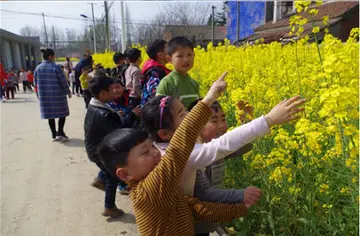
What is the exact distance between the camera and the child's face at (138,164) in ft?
4.48

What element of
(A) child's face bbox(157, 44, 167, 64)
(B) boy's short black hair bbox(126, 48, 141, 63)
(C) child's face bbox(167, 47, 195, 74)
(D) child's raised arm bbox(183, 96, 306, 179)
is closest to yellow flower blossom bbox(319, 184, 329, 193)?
(D) child's raised arm bbox(183, 96, 306, 179)

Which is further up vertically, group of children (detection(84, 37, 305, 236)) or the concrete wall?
the concrete wall

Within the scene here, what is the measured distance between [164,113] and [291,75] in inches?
81.9

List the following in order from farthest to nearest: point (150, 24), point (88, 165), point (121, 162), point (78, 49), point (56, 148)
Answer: point (78, 49) → point (150, 24) → point (56, 148) → point (88, 165) → point (121, 162)

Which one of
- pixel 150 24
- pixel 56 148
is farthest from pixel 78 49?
pixel 56 148

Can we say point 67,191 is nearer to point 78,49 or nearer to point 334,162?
point 334,162

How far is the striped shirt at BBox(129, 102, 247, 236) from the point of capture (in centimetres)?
126

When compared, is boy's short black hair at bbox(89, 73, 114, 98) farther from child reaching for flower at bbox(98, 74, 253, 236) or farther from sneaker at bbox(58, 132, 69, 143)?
sneaker at bbox(58, 132, 69, 143)

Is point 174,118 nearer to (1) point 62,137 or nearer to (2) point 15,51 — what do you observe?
(1) point 62,137

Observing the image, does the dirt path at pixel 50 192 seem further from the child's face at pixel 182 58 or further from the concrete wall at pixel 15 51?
the concrete wall at pixel 15 51

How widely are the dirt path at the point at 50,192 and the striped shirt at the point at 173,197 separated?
4.52 ft

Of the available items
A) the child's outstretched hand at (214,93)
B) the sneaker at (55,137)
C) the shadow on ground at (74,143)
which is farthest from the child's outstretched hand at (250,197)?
the sneaker at (55,137)

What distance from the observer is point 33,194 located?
3.39 metres

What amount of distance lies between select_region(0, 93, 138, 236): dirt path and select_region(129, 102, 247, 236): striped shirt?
54.3 inches
